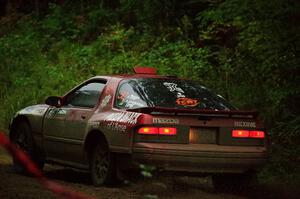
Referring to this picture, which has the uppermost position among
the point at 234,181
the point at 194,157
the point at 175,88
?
the point at 175,88

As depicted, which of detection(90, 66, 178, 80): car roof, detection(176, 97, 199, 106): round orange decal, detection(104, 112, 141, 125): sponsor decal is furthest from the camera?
detection(90, 66, 178, 80): car roof

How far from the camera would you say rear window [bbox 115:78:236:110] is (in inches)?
287

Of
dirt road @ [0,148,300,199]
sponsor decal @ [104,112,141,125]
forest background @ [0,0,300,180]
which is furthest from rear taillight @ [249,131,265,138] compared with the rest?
forest background @ [0,0,300,180]

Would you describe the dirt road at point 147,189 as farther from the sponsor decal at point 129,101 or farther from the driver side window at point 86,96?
the driver side window at point 86,96

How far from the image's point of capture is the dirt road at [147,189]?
6.32m

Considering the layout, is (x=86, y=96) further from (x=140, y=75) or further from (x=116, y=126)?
(x=116, y=126)

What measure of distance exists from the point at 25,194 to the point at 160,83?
245cm

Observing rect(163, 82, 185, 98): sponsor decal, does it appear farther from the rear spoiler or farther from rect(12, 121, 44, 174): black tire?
rect(12, 121, 44, 174): black tire

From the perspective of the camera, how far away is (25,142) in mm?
8969

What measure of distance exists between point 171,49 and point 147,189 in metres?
9.67

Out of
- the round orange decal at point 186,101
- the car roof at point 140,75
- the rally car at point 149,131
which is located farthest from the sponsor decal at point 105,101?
the round orange decal at point 186,101

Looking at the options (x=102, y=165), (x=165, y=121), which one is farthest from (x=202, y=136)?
(x=102, y=165)

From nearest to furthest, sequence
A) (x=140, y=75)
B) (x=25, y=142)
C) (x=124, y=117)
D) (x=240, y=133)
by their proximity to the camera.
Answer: (x=124, y=117)
(x=240, y=133)
(x=140, y=75)
(x=25, y=142)

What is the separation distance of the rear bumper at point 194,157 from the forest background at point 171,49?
2.15 metres
